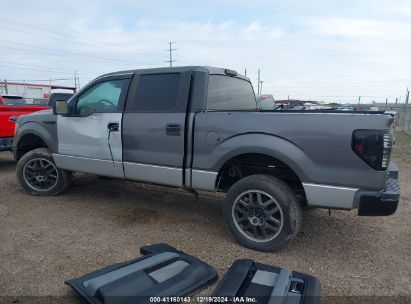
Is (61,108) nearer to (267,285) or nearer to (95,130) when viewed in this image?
(95,130)

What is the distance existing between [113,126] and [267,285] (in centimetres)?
281

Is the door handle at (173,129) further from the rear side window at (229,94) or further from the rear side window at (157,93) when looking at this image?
the rear side window at (229,94)

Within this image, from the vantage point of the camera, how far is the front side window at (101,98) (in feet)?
15.8

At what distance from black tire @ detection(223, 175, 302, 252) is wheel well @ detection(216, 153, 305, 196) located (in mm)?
215

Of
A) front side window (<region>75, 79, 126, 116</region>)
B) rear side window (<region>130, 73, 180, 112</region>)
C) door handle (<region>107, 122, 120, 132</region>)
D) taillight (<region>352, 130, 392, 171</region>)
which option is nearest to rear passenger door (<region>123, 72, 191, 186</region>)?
rear side window (<region>130, 73, 180, 112</region>)

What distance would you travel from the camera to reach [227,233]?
14.1 feet

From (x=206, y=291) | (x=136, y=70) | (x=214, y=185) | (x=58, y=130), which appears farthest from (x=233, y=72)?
(x=206, y=291)

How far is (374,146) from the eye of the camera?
10.4 feet

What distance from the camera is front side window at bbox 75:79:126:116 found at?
482cm

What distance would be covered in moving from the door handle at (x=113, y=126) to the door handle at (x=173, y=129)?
31.4 inches

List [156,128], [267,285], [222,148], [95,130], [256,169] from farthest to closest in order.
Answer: [95,130] < [156,128] < [256,169] < [222,148] < [267,285]

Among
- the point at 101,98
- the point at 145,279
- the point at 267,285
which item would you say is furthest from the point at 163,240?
the point at 101,98

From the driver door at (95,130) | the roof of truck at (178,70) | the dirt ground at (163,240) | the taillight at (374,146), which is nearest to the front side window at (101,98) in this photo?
the driver door at (95,130)

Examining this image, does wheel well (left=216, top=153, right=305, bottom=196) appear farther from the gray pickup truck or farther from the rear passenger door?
the rear passenger door
